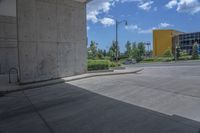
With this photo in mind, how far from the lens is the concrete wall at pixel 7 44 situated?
938 inches

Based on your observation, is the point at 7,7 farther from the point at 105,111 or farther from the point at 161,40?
the point at 161,40

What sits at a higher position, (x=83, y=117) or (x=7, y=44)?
(x=7, y=44)

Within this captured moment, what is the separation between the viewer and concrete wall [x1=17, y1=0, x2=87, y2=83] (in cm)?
1271

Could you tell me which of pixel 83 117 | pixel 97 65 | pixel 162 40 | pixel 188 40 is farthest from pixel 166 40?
pixel 83 117

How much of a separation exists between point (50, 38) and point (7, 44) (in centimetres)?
1213

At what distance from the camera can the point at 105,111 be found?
6.83 meters

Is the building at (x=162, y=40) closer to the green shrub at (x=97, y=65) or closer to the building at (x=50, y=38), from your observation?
the green shrub at (x=97, y=65)

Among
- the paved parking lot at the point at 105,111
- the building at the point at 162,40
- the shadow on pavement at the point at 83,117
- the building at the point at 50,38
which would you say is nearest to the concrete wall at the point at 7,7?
the building at the point at 50,38

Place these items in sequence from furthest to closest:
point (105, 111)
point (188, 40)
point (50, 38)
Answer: point (188, 40)
point (50, 38)
point (105, 111)

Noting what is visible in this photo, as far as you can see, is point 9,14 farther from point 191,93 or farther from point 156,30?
point 156,30

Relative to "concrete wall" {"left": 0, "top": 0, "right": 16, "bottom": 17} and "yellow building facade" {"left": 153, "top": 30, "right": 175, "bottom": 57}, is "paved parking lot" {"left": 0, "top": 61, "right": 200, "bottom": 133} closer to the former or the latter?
"concrete wall" {"left": 0, "top": 0, "right": 16, "bottom": 17}

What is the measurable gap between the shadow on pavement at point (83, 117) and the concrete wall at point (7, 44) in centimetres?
1622

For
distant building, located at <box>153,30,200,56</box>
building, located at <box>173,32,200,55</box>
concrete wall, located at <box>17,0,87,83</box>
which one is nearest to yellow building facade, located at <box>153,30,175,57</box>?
distant building, located at <box>153,30,200,56</box>

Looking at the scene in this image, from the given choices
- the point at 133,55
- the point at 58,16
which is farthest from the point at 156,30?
the point at 58,16
